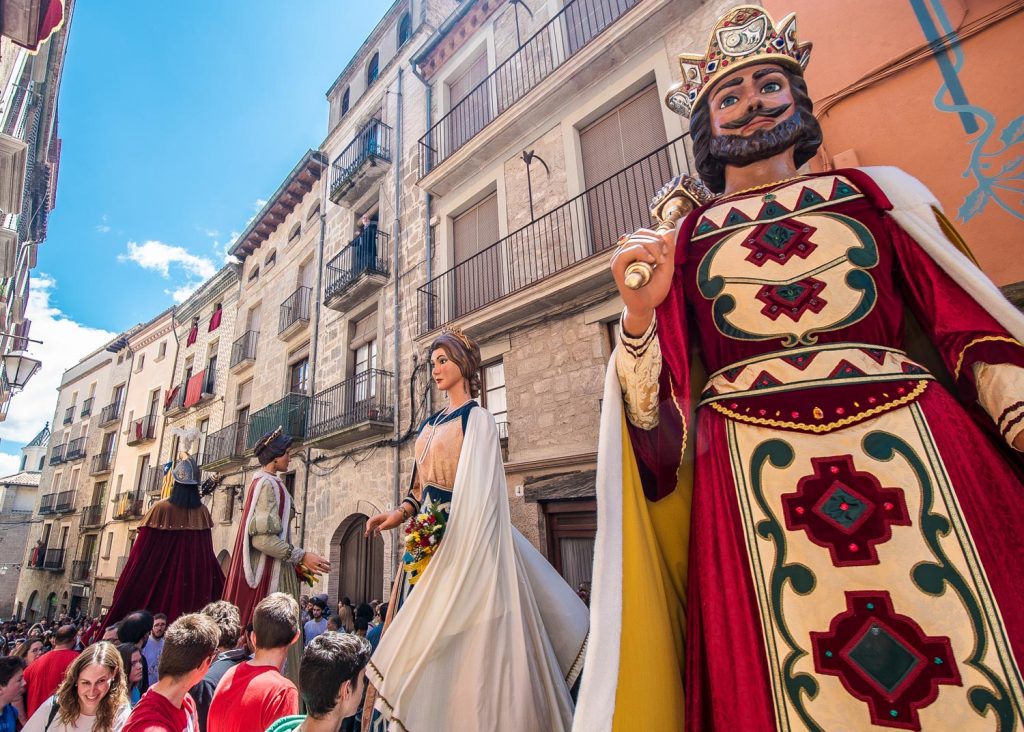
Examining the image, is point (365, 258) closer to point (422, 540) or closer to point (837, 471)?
point (422, 540)

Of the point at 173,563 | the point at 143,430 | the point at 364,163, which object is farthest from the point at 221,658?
the point at 143,430

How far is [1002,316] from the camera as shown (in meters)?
1.17

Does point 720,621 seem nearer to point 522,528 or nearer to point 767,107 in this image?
point 767,107

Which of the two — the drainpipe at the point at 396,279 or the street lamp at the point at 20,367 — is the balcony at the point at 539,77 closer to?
the drainpipe at the point at 396,279

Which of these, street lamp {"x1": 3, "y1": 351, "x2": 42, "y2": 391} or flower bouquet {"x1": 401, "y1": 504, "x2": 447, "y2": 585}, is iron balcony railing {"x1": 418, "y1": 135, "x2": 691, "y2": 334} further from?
street lamp {"x1": 3, "y1": 351, "x2": 42, "y2": 391}

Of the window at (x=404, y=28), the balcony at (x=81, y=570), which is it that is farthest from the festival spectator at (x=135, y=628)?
the balcony at (x=81, y=570)

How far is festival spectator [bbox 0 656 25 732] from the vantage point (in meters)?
3.04

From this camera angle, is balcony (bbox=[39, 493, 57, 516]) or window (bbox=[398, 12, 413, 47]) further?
balcony (bbox=[39, 493, 57, 516])

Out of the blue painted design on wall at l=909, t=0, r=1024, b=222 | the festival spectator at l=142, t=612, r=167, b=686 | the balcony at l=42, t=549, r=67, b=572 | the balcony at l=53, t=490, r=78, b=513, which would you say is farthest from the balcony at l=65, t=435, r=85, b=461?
the blue painted design on wall at l=909, t=0, r=1024, b=222

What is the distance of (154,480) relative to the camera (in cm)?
1800

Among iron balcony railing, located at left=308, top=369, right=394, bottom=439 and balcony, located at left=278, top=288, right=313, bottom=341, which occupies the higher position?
balcony, located at left=278, top=288, right=313, bottom=341

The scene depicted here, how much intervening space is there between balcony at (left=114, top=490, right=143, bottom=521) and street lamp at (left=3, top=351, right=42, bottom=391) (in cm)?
1075

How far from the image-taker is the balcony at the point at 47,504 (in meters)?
24.4

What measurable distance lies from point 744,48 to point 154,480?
71.0 ft
